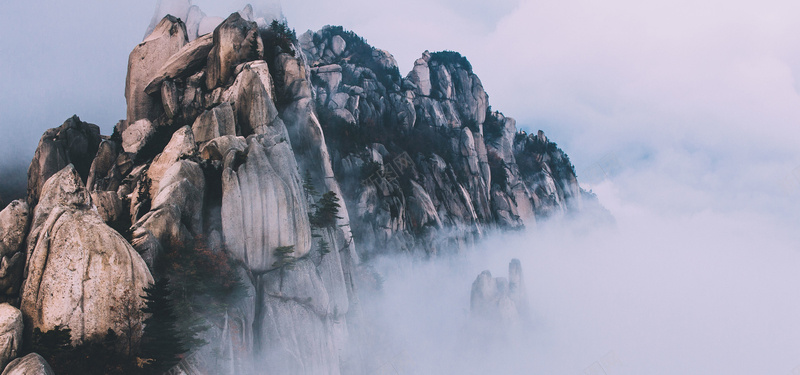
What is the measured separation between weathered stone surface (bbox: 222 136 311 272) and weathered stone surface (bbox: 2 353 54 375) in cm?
1200

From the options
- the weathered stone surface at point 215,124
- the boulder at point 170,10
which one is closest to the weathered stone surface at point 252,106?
the weathered stone surface at point 215,124

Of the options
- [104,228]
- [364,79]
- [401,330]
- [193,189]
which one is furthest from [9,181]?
[364,79]

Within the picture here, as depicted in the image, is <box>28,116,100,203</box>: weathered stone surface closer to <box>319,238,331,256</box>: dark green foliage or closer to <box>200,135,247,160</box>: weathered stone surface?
<box>200,135,247,160</box>: weathered stone surface

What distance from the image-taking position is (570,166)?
475ft

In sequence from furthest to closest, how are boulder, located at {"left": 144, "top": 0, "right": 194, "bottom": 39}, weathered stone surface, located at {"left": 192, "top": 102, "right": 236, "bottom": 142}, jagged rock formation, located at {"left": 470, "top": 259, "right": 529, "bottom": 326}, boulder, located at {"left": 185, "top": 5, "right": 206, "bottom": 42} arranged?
jagged rock formation, located at {"left": 470, "top": 259, "right": 529, "bottom": 326} < boulder, located at {"left": 144, "top": 0, "right": 194, "bottom": 39} < boulder, located at {"left": 185, "top": 5, "right": 206, "bottom": 42} < weathered stone surface, located at {"left": 192, "top": 102, "right": 236, "bottom": 142}

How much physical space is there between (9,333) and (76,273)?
10.3 feet

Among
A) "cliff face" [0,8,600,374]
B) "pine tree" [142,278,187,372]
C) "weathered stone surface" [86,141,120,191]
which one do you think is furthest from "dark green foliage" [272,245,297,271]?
"weathered stone surface" [86,141,120,191]

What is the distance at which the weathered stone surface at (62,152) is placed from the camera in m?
39.5

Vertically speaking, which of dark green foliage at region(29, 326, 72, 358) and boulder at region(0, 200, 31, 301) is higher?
boulder at region(0, 200, 31, 301)

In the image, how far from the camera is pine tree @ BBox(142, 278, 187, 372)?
2112 centimetres

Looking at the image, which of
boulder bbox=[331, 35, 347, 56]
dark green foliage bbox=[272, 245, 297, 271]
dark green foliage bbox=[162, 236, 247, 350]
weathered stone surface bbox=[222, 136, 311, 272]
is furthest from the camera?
boulder bbox=[331, 35, 347, 56]

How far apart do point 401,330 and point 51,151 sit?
45.0m

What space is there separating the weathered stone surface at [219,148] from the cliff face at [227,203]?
9 centimetres

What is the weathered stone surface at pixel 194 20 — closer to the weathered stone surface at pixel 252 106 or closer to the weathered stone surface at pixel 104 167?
the weathered stone surface at pixel 104 167
